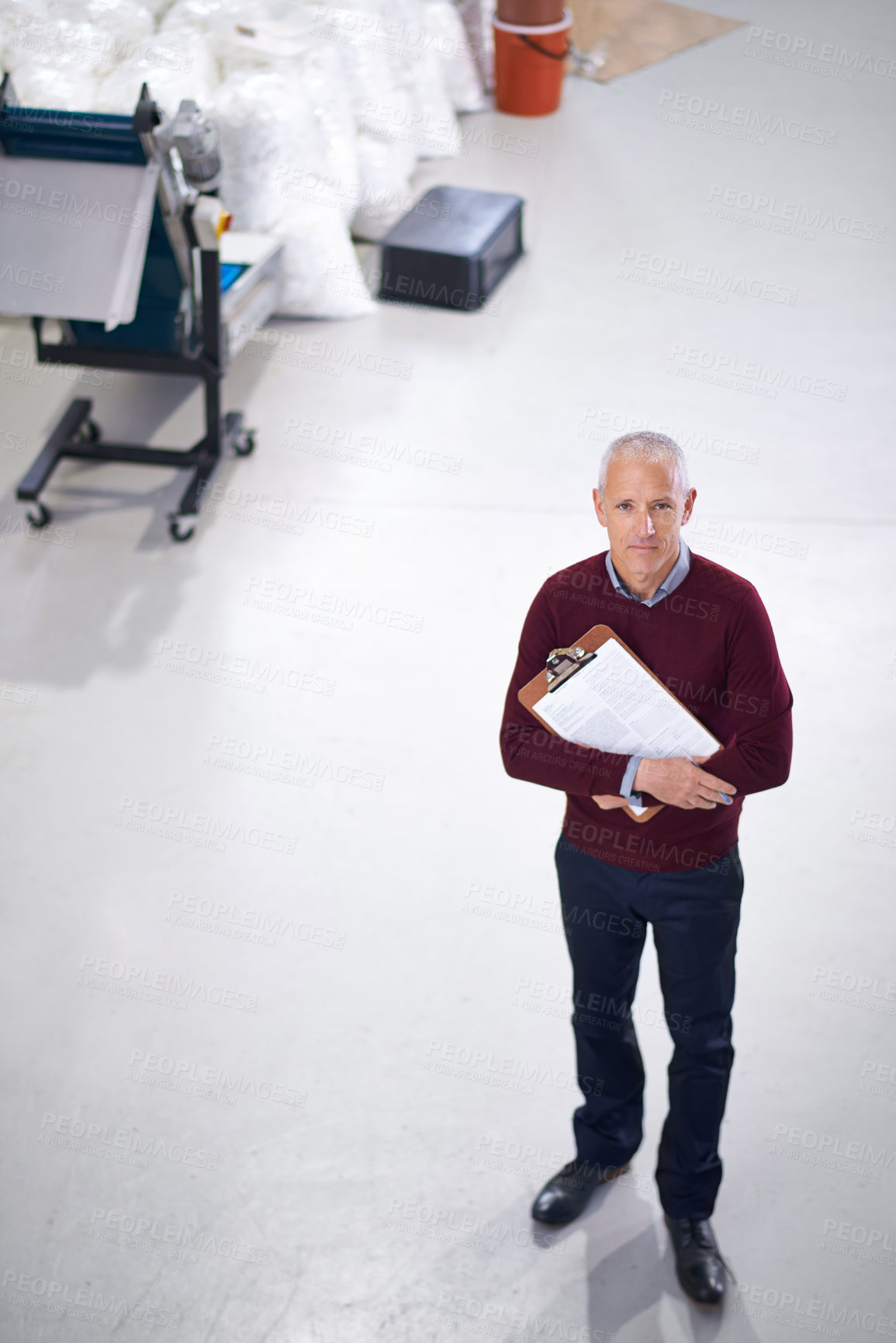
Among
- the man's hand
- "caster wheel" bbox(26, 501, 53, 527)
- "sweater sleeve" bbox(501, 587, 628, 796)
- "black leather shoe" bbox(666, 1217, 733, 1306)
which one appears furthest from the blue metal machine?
"black leather shoe" bbox(666, 1217, 733, 1306)

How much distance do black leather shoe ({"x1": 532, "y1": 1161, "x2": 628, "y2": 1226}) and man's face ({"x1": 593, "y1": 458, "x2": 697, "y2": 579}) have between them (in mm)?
1286

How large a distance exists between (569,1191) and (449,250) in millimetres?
4279

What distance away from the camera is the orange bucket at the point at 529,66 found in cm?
697

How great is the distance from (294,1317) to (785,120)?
24.2 feet

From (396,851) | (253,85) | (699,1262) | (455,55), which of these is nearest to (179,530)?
(396,851)

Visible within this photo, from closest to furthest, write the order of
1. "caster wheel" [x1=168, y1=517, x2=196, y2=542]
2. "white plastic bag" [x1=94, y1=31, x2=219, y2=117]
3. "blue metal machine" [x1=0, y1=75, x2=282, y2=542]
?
"blue metal machine" [x1=0, y1=75, x2=282, y2=542] < "caster wheel" [x1=168, y1=517, x2=196, y2=542] < "white plastic bag" [x1=94, y1=31, x2=219, y2=117]

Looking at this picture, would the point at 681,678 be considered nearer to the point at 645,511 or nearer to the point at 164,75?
the point at 645,511

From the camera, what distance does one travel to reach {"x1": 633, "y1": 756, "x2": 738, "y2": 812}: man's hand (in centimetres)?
177

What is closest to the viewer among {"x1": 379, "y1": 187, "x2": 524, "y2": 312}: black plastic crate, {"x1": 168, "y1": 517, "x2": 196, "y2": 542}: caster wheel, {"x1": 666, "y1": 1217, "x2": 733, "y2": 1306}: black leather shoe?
{"x1": 666, "y1": 1217, "x2": 733, "y2": 1306}: black leather shoe

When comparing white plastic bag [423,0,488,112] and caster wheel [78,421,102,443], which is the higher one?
white plastic bag [423,0,488,112]

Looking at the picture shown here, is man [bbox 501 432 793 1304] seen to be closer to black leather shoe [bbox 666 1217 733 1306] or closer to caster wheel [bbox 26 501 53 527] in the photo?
black leather shoe [bbox 666 1217 733 1306]

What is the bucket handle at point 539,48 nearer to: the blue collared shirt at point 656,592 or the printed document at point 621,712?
the blue collared shirt at point 656,592

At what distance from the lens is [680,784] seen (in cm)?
177

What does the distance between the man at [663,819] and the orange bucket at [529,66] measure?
6163mm
